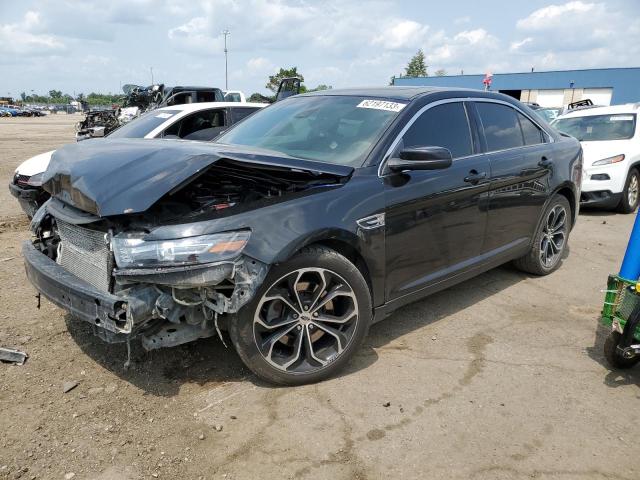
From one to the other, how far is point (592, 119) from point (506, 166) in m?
6.18

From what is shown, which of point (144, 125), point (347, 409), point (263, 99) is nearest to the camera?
point (347, 409)

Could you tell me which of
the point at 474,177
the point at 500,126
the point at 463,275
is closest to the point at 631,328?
the point at 463,275

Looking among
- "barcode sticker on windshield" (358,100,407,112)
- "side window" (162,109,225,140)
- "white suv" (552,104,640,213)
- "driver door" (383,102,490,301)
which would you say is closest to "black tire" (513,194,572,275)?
"driver door" (383,102,490,301)

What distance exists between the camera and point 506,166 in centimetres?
429

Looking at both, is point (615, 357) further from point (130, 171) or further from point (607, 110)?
point (607, 110)

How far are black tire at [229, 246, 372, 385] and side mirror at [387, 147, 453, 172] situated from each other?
736 mm

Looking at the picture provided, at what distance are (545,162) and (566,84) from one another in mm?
45384

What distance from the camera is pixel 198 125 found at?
301 inches

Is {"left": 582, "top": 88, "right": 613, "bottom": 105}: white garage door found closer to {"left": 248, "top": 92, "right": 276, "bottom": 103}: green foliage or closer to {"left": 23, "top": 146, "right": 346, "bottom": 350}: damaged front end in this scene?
{"left": 248, "top": 92, "right": 276, "bottom": 103}: green foliage

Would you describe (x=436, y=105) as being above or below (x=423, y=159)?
above

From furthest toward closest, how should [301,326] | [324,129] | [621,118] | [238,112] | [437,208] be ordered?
[621,118] < [238,112] < [324,129] < [437,208] < [301,326]

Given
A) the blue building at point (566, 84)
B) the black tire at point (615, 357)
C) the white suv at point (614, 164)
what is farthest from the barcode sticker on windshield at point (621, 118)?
the blue building at point (566, 84)

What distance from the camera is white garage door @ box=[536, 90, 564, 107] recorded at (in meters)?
44.6

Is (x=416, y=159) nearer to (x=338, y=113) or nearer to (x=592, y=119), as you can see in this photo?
(x=338, y=113)
